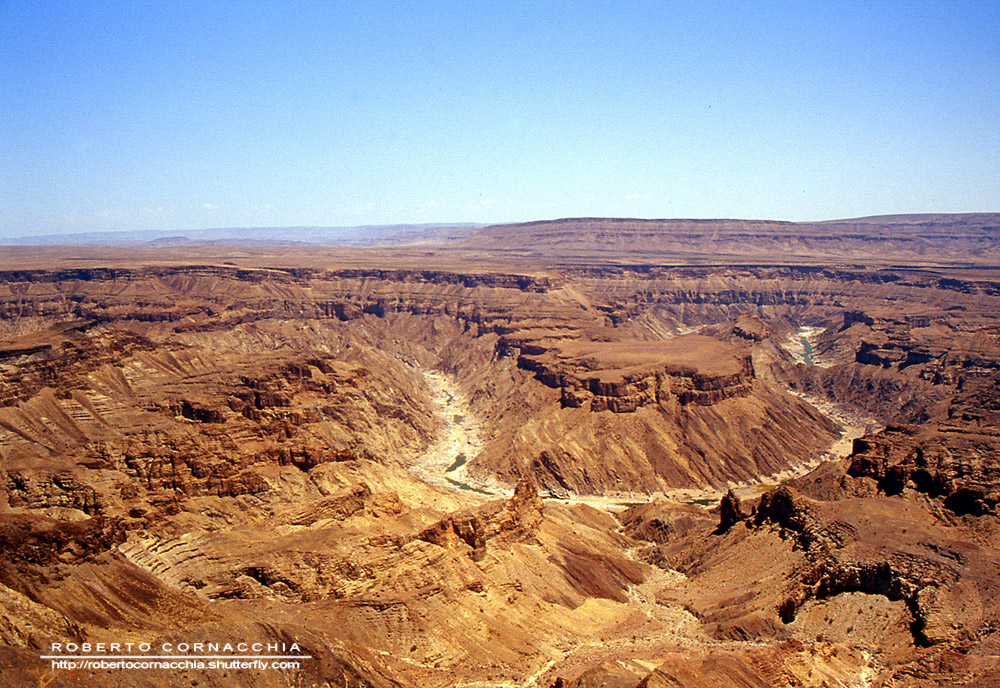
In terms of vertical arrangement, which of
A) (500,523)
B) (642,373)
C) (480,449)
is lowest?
(480,449)

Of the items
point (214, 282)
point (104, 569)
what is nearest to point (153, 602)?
point (104, 569)

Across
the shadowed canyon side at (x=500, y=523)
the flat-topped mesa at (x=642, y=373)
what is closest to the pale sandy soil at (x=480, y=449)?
the shadowed canyon side at (x=500, y=523)

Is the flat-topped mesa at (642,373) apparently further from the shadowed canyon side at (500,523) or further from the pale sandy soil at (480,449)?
the pale sandy soil at (480,449)

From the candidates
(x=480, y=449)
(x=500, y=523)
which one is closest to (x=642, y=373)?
(x=480, y=449)

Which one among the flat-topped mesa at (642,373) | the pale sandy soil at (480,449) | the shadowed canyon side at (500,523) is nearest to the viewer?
the shadowed canyon side at (500,523)

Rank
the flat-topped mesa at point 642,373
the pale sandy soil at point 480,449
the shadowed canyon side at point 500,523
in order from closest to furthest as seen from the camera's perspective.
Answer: the shadowed canyon side at point 500,523
the pale sandy soil at point 480,449
the flat-topped mesa at point 642,373

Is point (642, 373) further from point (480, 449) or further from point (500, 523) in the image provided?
point (500, 523)
